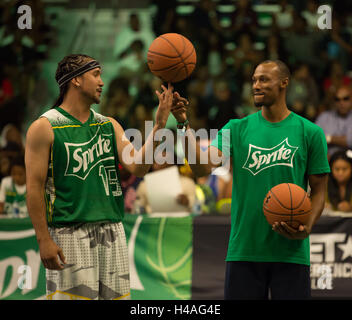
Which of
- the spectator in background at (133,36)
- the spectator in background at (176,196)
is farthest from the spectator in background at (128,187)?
the spectator in background at (133,36)

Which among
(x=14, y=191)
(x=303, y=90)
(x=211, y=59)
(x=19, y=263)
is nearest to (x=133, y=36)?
(x=211, y=59)

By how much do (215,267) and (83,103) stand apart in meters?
2.82

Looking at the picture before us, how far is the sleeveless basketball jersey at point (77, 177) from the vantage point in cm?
398

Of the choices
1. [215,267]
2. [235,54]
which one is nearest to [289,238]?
[215,267]

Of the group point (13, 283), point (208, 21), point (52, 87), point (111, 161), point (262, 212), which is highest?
point (208, 21)

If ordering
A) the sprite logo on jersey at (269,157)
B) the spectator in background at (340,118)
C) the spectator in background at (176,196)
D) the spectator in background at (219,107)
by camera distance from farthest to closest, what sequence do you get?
the spectator in background at (219,107) → the spectator in background at (340,118) → the spectator in background at (176,196) → the sprite logo on jersey at (269,157)

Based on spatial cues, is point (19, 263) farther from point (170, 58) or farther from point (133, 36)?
A: point (133, 36)

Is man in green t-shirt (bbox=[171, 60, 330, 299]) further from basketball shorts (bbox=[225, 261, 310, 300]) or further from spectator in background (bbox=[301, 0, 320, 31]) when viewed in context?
spectator in background (bbox=[301, 0, 320, 31])

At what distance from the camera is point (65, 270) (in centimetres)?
393

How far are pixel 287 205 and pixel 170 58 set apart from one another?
1.25 m

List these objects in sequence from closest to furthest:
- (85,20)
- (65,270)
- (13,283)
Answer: (65,270) → (13,283) → (85,20)

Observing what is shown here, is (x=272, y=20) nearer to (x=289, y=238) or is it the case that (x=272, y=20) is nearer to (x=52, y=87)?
(x=52, y=87)

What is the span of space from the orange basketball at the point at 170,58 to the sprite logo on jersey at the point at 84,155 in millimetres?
627

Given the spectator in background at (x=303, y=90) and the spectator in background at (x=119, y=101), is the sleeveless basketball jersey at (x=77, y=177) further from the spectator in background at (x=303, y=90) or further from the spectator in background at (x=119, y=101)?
the spectator in background at (x=303, y=90)
